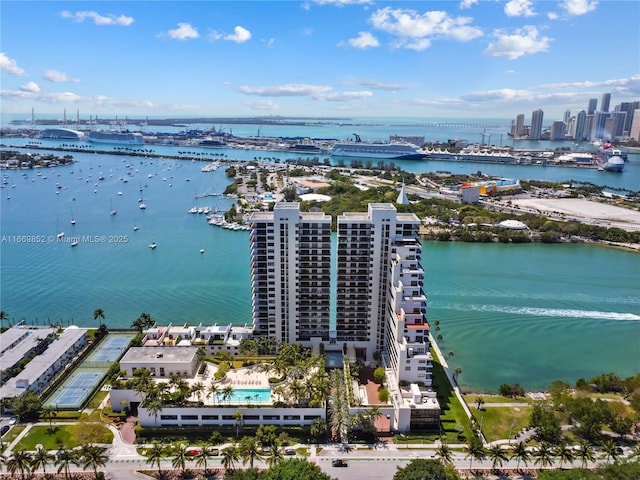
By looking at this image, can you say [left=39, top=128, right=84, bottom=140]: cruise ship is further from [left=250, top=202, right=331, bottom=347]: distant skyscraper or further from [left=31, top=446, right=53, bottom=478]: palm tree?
[left=31, top=446, right=53, bottom=478]: palm tree

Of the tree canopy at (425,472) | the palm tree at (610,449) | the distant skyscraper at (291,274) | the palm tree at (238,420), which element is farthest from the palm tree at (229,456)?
the palm tree at (610,449)

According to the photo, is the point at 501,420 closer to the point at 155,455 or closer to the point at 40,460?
the point at 155,455

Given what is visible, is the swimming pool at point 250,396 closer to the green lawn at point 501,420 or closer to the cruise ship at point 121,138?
the green lawn at point 501,420

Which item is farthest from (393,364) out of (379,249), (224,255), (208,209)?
(208,209)

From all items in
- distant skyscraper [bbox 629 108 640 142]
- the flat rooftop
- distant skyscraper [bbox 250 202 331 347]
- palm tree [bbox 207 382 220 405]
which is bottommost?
palm tree [bbox 207 382 220 405]

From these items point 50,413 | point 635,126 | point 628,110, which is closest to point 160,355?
point 50,413

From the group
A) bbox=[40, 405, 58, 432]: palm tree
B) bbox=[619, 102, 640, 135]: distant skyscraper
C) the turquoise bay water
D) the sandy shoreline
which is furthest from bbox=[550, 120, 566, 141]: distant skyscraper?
bbox=[40, 405, 58, 432]: palm tree
